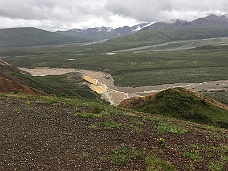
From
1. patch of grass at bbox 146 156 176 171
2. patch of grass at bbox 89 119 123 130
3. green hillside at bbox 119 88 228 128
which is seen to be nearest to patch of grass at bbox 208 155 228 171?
patch of grass at bbox 146 156 176 171

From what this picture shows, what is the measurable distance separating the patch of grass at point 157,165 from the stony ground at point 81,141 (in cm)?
33

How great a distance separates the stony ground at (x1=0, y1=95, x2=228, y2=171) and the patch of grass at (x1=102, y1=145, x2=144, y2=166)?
0.21 m

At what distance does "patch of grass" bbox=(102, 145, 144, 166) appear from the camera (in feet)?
49.4

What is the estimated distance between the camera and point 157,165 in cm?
1474

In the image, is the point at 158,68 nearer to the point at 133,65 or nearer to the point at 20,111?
the point at 133,65

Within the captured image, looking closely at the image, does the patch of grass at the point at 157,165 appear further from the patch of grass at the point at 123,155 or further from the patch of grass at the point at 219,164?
the patch of grass at the point at 219,164

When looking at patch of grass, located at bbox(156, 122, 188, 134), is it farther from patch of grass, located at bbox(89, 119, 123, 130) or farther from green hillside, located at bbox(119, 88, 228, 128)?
green hillside, located at bbox(119, 88, 228, 128)

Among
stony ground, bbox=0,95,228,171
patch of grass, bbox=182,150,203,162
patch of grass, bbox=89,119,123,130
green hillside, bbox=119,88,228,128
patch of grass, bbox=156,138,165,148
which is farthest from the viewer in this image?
green hillside, bbox=119,88,228,128

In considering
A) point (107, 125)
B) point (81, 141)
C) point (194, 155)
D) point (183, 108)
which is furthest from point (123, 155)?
point (183, 108)

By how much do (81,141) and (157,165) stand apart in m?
4.95

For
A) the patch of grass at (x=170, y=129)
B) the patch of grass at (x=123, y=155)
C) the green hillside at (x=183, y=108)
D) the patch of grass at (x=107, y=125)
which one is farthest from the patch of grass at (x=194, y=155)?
the green hillside at (x=183, y=108)

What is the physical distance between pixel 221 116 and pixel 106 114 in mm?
18408

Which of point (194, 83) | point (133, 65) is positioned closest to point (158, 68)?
point (133, 65)

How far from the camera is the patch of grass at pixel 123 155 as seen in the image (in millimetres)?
15042
